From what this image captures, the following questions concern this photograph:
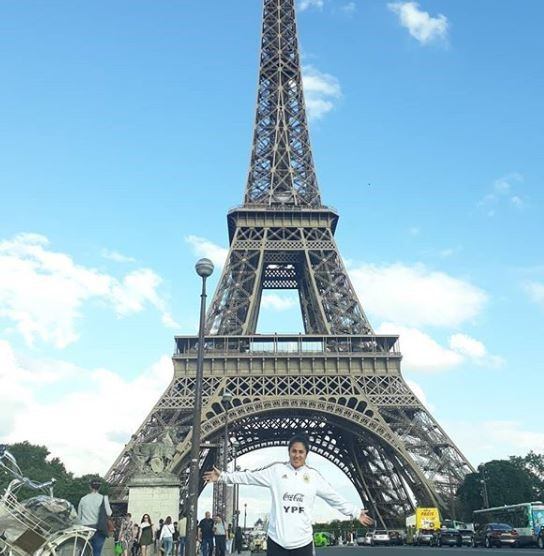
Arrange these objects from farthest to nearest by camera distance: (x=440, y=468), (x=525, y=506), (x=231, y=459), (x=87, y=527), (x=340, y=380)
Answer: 1. (x=231, y=459)
2. (x=340, y=380)
3. (x=440, y=468)
4. (x=525, y=506)
5. (x=87, y=527)

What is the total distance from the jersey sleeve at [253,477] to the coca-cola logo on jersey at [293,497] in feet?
0.78

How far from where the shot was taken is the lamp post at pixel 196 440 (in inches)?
449

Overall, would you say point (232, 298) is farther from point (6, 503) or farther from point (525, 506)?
point (6, 503)

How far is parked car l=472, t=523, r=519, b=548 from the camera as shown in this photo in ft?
96.6

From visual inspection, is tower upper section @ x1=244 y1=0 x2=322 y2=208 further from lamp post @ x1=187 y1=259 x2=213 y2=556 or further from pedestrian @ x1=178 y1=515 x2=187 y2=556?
lamp post @ x1=187 y1=259 x2=213 y2=556

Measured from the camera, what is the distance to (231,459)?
2064 inches

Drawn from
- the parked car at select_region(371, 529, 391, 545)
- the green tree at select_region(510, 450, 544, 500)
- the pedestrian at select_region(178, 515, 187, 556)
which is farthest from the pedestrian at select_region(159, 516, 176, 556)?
the green tree at select_region(510, 450, 544, 500)

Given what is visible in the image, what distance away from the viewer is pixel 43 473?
6200 centimetres

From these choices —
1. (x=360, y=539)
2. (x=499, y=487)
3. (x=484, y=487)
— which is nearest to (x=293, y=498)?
(x=484, y=487)

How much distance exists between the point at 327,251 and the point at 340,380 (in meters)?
11.7

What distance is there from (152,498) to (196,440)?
33.7 feet

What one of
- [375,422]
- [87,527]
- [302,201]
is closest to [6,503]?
[87,527]

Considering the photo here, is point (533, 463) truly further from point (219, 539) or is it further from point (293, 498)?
point (293, 498)

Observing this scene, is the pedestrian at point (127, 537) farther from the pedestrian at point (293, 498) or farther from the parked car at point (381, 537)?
the parked car at point (381, 537)
